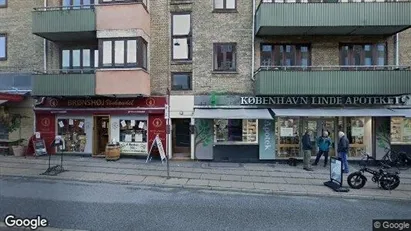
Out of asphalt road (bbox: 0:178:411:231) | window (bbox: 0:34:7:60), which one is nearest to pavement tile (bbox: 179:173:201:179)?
asphalt road (bbox: 0:178:411:231)

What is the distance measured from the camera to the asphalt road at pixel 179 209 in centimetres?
663

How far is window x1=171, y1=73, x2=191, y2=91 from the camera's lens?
53.2 ft

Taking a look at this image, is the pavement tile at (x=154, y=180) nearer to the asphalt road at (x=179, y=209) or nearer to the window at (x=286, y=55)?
the asphalt road at (x=179, y=209)

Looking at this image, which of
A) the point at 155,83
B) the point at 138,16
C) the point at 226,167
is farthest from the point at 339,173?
the point at 138,16

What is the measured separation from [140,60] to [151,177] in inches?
245

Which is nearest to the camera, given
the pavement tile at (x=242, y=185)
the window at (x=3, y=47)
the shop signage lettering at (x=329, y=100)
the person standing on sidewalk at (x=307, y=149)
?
the pavement tile at (x=242, y=185)

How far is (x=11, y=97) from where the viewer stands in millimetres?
15961

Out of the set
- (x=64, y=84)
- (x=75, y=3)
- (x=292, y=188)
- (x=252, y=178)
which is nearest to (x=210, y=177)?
(x=252, y=178)

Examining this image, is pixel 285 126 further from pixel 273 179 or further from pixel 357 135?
pixel 273 179

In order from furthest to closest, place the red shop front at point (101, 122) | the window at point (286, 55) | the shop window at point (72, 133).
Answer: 1. the shop window at point (72, 133)
2. the red shop front at point (101, 122)
3. the window at point (286, 55)

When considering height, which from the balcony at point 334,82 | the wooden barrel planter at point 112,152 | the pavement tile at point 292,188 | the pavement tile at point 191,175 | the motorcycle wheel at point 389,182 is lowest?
the pavement tile at point 292,188

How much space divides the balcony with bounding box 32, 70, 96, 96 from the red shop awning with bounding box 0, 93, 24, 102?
4.57 ft

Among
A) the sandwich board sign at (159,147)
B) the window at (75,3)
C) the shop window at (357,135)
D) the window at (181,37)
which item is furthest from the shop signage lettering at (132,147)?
the shop window at (357,135)

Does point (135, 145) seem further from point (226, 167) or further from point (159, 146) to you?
point (226, 167)
